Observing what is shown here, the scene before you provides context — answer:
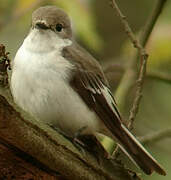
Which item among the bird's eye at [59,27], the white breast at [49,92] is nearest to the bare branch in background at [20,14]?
the bird's eye at [59,27]

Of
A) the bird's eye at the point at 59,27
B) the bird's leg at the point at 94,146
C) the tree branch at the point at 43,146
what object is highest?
the bird's eye at the point at 59,27

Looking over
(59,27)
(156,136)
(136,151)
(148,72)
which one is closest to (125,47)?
(148,72)

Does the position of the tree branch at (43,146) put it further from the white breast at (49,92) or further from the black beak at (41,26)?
the black beak at (41,26)

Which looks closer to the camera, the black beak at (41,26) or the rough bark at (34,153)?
the rough bark at (34,153)

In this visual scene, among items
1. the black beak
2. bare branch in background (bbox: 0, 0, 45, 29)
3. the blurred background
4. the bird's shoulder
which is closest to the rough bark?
the bird's shoulder

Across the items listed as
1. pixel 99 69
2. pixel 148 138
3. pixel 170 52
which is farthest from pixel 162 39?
pixel 99 69

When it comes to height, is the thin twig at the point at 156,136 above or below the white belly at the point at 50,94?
below

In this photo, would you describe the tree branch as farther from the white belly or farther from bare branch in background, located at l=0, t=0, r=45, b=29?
bare branch in background, located at l=0, t=0, r=45, b=29
